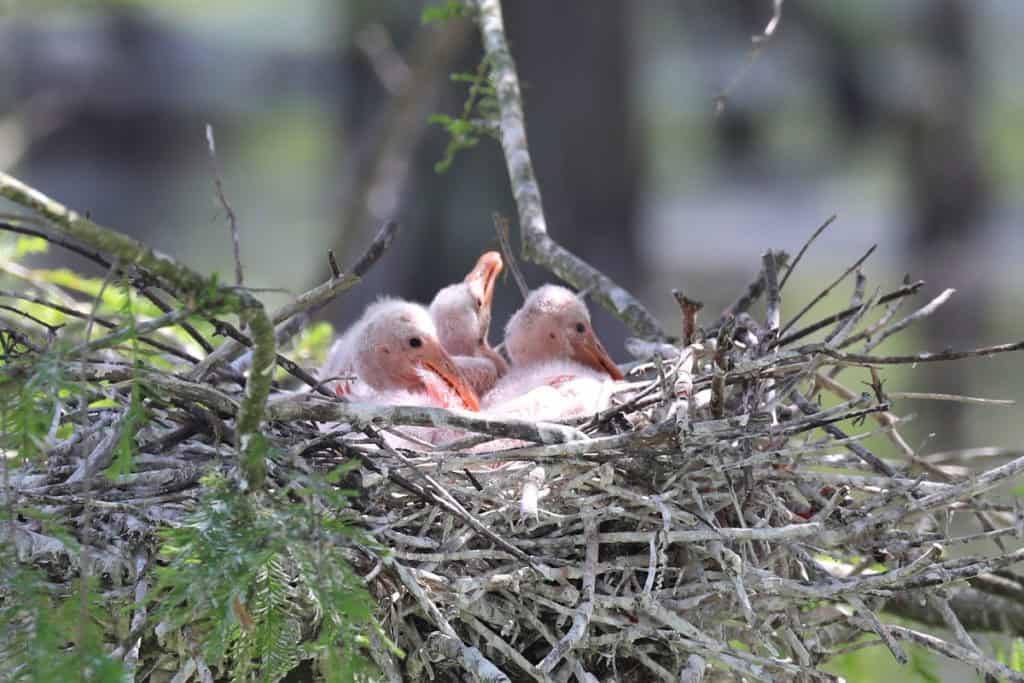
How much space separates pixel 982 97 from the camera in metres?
9.98

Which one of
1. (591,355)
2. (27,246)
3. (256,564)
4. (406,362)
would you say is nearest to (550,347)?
(591,355)

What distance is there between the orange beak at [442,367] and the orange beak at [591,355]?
352 mm

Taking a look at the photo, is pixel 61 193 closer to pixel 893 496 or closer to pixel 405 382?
pixel 405 382

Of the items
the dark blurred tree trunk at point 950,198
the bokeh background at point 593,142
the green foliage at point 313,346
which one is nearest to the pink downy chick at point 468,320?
the green foliage at point 313,346

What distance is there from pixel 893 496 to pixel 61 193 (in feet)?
42.4

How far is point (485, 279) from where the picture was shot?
11.0ft

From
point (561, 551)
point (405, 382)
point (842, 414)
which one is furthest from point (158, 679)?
point (842, 414)

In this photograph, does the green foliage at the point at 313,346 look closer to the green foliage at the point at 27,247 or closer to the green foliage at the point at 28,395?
the green foliage at the point at 27,247

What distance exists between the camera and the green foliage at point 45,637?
54.9 inches

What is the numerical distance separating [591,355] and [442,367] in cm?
45

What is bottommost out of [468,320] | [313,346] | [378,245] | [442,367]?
[378,245]

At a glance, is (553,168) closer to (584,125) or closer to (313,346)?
(584,125)

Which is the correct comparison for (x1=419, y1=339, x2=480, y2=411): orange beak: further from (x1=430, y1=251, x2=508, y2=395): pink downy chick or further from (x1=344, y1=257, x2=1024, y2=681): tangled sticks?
(x1=344, y1=257, x2=1024, y2=681): tangled sticks

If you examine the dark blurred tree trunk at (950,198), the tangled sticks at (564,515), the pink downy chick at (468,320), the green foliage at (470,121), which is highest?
the dark blurred tree trunk at (950,198)
